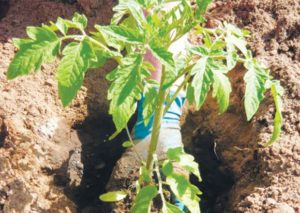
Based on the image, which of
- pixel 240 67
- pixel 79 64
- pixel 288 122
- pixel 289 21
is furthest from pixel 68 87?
pixel 289 21

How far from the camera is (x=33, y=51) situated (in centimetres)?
117

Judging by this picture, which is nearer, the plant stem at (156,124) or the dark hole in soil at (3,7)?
the plant stem at (156,124)

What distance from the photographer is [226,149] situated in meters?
1.84

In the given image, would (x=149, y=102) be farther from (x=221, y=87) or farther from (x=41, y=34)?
(x=41, y=34)

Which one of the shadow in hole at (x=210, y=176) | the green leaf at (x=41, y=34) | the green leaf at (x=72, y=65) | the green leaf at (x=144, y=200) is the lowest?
the shadow in hole at (x=210, y=176)

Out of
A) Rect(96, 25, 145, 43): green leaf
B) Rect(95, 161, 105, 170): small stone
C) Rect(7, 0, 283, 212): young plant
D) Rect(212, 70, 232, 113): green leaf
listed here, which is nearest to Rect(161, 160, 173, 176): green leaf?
Rect(7, 0, 283, 212): young plant

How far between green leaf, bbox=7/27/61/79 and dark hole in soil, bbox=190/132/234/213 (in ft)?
2.67

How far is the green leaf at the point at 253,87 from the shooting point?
1.23 metres

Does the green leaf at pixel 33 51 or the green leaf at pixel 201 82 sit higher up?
the green leaf at pixel 33 51

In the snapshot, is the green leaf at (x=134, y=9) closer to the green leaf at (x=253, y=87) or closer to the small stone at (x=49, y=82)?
the green leaf at (x=253, y=87)

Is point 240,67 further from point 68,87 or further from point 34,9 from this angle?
point 68,87

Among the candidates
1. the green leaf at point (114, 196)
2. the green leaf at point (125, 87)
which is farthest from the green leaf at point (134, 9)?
the green leaf at point (114, 196)

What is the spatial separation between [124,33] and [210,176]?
807 millimetres

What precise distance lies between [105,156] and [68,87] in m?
0.69
